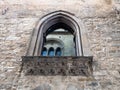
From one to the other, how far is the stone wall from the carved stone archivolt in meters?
0.11

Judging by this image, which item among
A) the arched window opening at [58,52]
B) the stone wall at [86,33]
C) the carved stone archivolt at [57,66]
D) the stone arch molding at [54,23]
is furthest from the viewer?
the arched window opening at [58,52]

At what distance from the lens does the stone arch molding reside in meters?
4.99

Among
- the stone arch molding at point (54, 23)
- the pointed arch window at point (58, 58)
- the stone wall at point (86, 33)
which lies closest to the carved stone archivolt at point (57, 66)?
the pointed arch window at point (58, 58)

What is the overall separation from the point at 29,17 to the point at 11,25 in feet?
1.93

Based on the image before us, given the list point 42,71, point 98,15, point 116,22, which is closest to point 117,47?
point 116,22

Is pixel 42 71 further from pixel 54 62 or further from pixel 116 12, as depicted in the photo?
pixel 116 12

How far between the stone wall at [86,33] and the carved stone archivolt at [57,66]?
113 millimetres

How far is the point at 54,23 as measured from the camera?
612cm

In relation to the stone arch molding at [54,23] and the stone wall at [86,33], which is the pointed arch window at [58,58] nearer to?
the stone arch molding at [54,23]

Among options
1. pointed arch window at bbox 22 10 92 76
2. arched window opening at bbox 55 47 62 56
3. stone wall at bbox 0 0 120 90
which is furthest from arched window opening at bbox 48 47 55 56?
pointed arch window at bbox 22 10 92 76

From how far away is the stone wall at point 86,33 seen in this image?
4102 mm

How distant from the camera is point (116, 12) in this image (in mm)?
6090

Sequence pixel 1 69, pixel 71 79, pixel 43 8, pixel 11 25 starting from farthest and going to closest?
1. pixel 43 8
2. pixel 11 25
3. pixel 1 69
4. pixel 71 79

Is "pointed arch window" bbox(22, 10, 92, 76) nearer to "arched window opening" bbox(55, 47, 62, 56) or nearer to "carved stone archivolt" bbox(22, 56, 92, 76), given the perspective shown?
"carved stone archivolt" bbox(22, 56, 92, 76)
